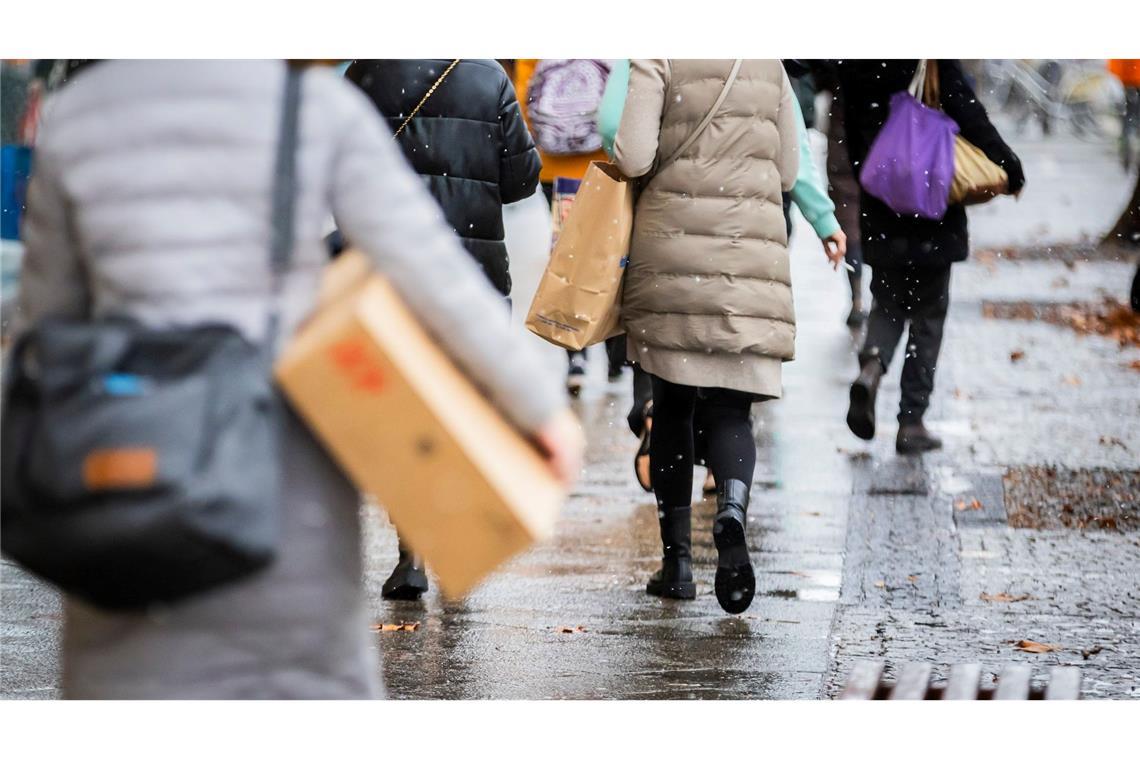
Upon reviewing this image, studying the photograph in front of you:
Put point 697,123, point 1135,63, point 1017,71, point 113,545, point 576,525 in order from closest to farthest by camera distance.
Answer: point 113,545
point 697,123
point 576,525
point 1135,63
point 1017,71

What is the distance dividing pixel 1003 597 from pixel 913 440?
87.8 inches

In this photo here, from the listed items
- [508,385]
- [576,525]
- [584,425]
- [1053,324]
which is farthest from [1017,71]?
[508,385]

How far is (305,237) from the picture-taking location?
2.67m

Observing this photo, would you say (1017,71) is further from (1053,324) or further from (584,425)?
(584,425)

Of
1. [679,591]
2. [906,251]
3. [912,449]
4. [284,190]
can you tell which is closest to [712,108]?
[679,591]

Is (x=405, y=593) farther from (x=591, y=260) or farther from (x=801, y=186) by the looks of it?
(x=801, y=186)

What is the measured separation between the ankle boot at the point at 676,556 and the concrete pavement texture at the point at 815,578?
73 millimetres

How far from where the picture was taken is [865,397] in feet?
24.8

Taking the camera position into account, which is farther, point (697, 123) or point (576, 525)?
point (576, 525)

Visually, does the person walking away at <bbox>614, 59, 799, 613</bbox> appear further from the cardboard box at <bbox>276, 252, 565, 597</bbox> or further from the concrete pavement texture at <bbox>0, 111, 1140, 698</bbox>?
the cardboard box at <bbox>276, 252, 565, 597</bbox>

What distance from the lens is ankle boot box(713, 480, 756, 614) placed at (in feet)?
17.5

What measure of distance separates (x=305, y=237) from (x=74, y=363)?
0.41 meters

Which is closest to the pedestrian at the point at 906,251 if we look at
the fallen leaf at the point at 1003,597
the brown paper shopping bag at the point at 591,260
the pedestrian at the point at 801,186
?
the pedestrian at the point at 801,186

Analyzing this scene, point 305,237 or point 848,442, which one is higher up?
point 305,237
